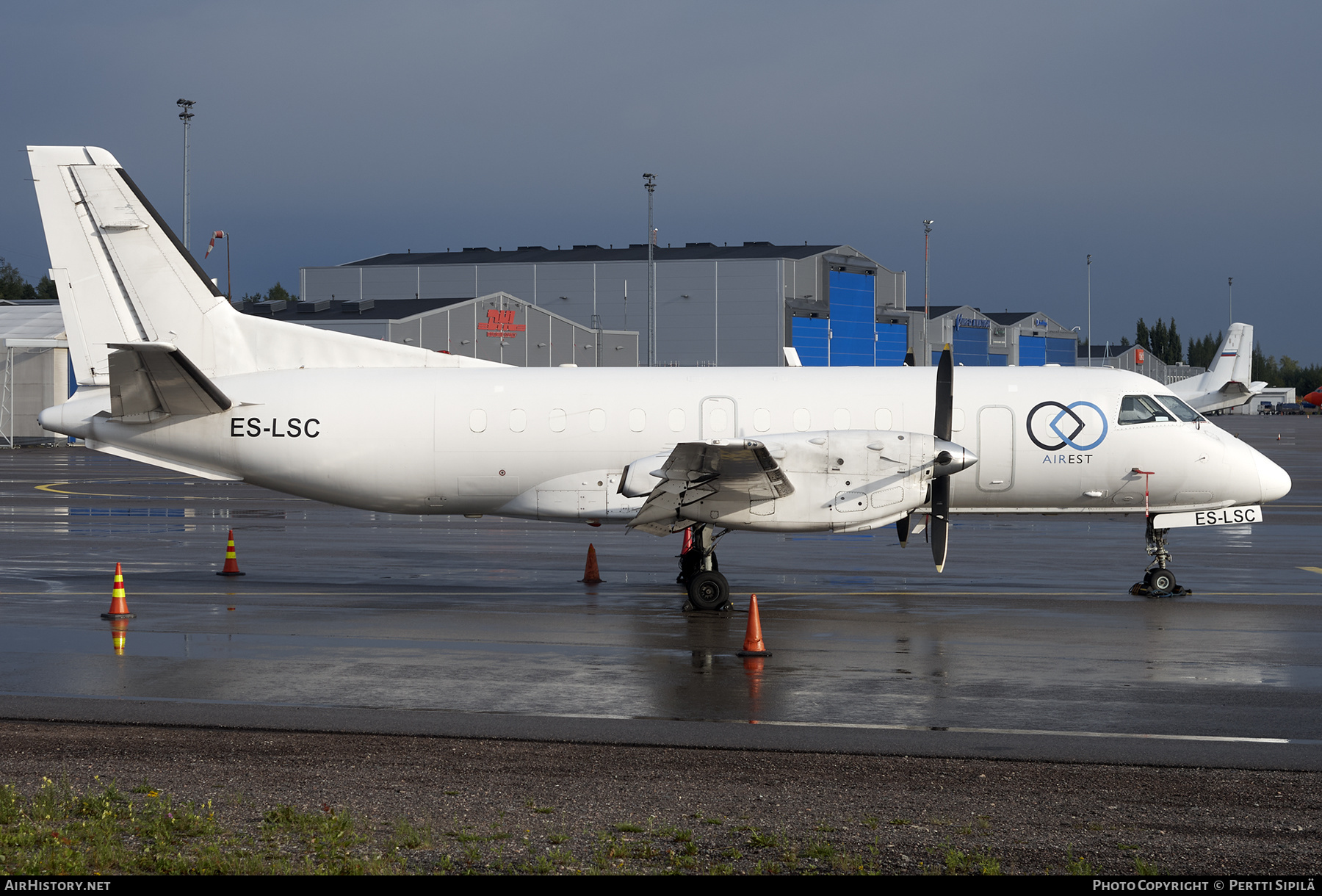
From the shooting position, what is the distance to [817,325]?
93938 millimetres

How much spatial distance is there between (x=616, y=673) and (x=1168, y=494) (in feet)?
30.7

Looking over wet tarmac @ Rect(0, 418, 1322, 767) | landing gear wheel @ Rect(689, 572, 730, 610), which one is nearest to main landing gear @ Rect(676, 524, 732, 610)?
landing gear wheel @ Rect(689, 572, 730, 610)

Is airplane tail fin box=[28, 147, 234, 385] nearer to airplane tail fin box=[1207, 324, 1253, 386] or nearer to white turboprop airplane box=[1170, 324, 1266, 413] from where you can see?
white turboprop airplane box=[1170, 324, 1266, 413]

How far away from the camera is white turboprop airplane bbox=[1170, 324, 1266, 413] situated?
62969 mm

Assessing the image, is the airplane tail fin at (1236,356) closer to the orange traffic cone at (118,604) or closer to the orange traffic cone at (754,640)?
the orange traffic cone at (754,640)

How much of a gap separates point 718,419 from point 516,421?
283cm

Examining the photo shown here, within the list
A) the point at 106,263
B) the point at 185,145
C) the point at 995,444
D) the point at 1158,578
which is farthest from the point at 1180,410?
the point at 185,145

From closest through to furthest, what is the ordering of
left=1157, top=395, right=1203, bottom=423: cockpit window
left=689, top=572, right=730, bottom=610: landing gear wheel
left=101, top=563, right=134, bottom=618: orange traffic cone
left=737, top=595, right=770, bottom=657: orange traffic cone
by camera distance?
left=737, top=595, right=770, bottom=657: orange traffic cone → left=101, top=563, right=134, bottom=618: orange traffic cone → left=689, top=572, right=730, bottom=610: landing gear wheel → left=1157, top=395, right=1203, bottom=423: cockpit window

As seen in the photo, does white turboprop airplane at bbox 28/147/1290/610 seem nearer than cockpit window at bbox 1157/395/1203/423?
Yes

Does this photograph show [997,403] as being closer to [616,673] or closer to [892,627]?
[892,627]

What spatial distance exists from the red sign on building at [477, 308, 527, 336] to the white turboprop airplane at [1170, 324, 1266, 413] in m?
39.1

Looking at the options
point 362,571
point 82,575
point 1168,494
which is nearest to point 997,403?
point 1168,494

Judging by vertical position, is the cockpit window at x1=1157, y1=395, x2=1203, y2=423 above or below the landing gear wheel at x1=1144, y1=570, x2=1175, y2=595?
above

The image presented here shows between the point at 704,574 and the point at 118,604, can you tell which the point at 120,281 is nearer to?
the point at 118,604
